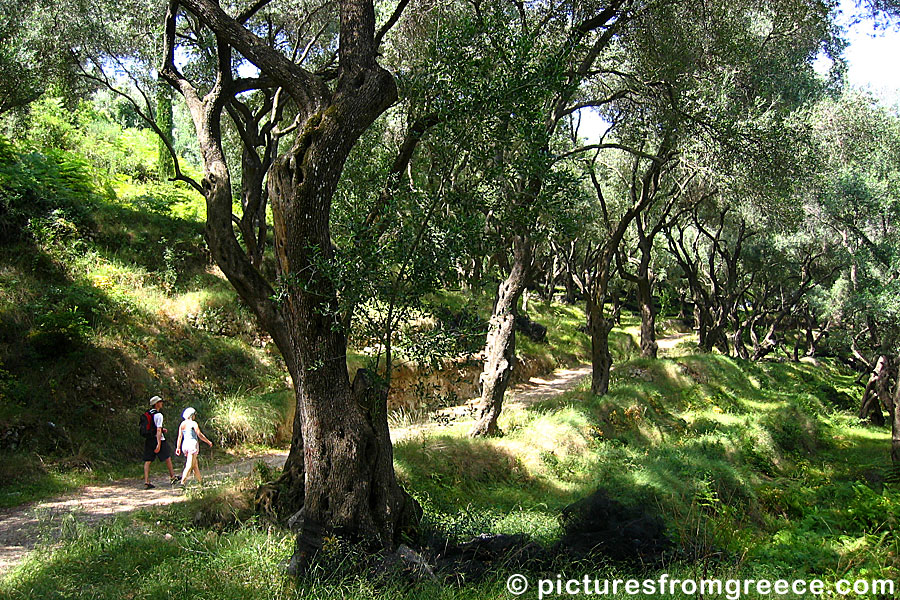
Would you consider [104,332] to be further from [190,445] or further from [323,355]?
[323,355]

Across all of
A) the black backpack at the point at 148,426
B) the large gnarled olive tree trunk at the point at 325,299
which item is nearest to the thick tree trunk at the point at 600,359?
the large gnarled olive tree trunk at the point at 325,299

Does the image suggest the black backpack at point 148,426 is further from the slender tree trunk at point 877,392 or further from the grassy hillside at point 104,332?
the slender tree trunk at point 877,392

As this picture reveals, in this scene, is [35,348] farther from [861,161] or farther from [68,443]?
[861,161]

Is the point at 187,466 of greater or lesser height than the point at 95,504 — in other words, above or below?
above

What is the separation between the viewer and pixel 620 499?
9266 mm

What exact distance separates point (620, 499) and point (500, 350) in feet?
13.6

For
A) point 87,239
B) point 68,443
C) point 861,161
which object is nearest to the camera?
point 68,443

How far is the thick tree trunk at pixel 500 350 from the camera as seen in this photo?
12.2 m

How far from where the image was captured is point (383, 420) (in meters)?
7.36

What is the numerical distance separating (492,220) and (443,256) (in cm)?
190

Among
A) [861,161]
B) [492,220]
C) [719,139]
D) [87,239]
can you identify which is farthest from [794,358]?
[87,239]

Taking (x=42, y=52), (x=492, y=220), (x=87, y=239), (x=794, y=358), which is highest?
(x=42, y=52)

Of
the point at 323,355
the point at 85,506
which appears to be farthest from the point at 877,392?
the point at 85,506

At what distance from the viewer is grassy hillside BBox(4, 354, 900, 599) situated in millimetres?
6238
